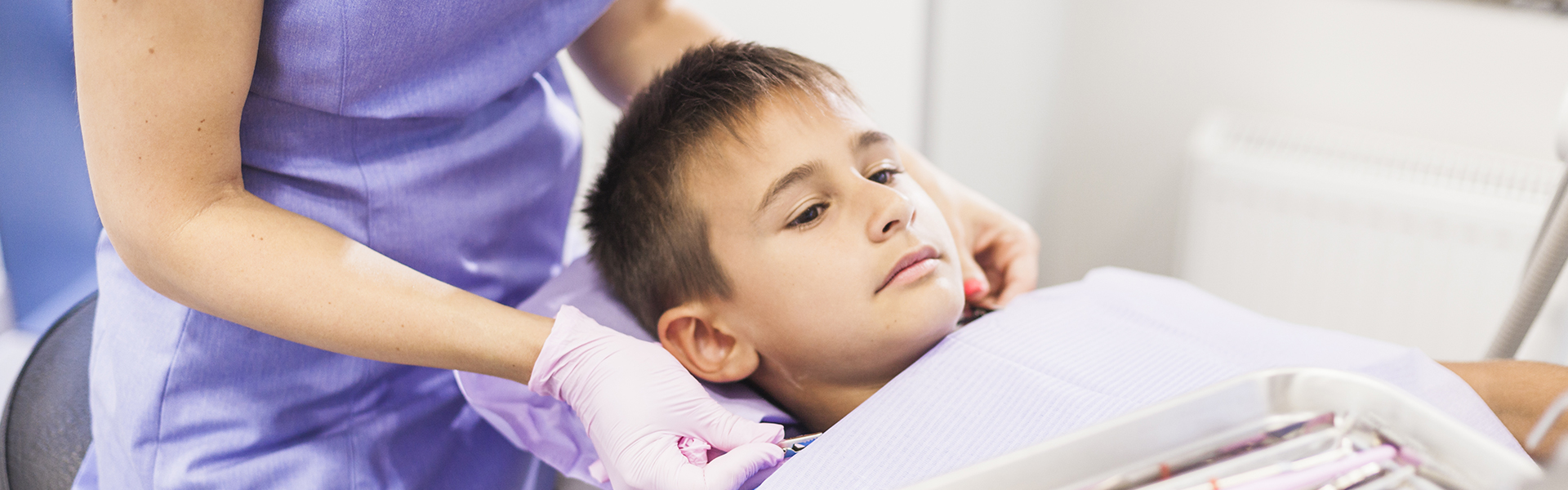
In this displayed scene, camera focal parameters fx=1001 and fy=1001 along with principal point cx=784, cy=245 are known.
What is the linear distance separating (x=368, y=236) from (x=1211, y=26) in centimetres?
144

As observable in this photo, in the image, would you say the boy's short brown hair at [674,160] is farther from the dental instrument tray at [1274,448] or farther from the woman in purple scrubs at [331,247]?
the dental instrument tray at [1274,448]

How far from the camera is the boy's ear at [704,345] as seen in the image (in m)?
0.97

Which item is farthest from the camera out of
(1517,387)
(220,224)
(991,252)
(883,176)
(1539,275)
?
(991,252)

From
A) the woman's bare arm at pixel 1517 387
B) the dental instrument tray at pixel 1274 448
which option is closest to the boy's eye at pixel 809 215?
the dental instrument tray at pixel 1274 448

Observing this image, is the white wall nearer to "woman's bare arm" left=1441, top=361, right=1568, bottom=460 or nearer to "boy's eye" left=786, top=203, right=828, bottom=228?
"woman's bare arm" left=1441, top=361, right=1568, bottom=460

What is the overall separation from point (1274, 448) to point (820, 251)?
1.52 ft

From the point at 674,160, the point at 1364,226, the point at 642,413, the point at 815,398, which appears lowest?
the point at 1364,226

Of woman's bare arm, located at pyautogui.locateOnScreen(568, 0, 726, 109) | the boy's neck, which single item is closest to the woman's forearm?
the boy's neck

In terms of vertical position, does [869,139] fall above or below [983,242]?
above

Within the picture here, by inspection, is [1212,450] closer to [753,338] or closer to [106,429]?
[753,338]

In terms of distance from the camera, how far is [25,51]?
3.99 ft

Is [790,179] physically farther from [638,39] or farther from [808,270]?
[638,39]

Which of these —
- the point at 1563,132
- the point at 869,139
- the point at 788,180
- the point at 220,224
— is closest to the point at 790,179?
the point at 788,180

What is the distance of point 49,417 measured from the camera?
1040 mm
